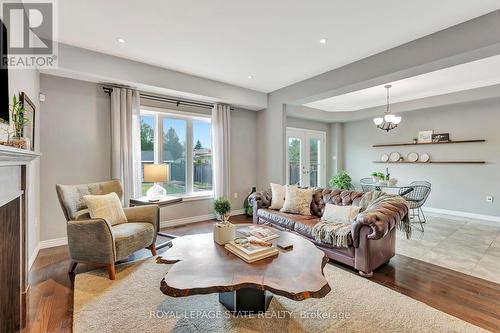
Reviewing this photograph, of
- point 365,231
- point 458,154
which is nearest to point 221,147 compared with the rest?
point 365,231

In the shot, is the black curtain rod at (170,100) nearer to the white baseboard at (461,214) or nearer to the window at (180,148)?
the window at (180,148)

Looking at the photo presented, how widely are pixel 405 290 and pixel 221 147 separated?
148 inches

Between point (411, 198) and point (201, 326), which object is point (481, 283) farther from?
point (201, 326)

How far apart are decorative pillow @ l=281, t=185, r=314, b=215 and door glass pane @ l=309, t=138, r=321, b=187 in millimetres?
3552

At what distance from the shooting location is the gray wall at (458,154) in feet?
16.3

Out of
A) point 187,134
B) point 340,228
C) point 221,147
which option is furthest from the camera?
point 221,147

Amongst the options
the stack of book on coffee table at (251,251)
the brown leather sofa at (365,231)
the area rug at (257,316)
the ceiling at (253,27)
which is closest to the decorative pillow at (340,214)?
the brown leather sofa at (365,231)

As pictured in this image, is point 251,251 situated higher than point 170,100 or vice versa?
point 170,100

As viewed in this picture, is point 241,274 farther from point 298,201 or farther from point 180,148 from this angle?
point 180,148

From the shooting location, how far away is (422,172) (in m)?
5.95

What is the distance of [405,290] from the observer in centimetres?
232

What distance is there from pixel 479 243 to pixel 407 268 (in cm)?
183

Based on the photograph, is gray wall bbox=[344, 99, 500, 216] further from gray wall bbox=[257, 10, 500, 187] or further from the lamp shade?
the lamp shade

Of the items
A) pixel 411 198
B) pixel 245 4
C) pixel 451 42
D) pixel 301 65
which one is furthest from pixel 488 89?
pixel 245 4
